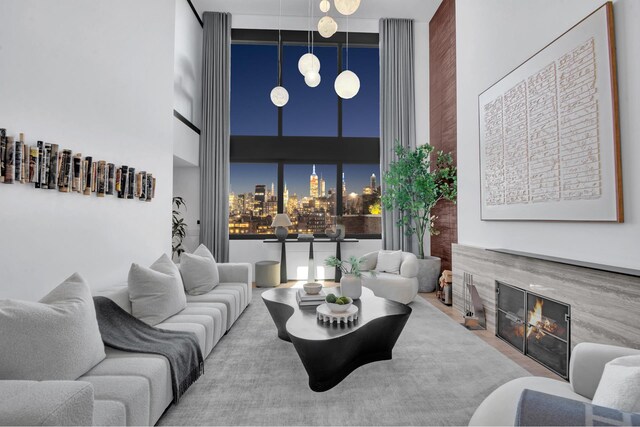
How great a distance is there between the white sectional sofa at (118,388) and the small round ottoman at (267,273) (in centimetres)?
212

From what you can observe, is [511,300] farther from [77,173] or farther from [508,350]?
[77,173]

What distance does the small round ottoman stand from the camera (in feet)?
17.3

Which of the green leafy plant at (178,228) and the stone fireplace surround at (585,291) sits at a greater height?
the green leafy plant at (178,228)

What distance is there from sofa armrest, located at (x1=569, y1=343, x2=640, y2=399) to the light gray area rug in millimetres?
621

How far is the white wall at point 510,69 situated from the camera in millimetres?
1949

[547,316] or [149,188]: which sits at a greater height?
[149,188]

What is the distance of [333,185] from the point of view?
628 centimetres

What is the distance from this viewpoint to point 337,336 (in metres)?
2.09

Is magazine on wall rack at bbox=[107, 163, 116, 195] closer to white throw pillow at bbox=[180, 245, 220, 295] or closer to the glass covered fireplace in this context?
white throw pillow at bbox=[180, 245, 220, 295]

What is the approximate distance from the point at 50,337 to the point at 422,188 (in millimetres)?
4546

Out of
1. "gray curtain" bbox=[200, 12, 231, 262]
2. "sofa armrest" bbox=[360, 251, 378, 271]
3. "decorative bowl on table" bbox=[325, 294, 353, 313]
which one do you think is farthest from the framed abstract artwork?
"gray curtain" bbox=[200, 12, 231, 262]

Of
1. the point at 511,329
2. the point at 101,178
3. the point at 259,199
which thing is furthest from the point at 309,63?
the point at 511,329

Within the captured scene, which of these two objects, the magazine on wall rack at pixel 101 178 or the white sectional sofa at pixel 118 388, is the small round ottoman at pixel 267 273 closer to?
the white sectional sofa at pixel 118 388

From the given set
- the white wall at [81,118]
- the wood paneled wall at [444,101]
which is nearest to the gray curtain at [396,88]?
the wood paneled wall at [444,101]
